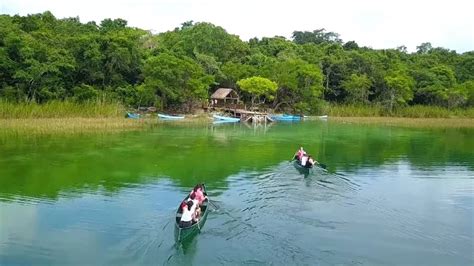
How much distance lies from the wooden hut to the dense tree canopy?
4.43 feet

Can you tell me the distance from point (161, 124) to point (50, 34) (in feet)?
45.6

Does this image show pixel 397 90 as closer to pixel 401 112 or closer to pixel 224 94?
pixel 401 112

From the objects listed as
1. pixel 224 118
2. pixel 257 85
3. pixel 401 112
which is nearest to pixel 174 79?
pixel 224 118

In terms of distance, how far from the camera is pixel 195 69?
47.3 m

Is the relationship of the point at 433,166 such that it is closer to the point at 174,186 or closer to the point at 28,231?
the point at 174,186

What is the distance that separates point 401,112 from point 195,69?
95.0ft

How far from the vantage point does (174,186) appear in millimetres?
16281

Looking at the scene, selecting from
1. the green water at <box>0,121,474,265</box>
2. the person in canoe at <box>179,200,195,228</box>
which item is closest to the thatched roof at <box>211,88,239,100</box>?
the green water at <box>0,121,474,265</box>

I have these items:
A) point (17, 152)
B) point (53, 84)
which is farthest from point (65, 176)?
point (53, 84)

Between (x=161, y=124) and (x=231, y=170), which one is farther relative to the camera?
(x=161, y=124)

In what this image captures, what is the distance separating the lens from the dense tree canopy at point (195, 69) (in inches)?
1561

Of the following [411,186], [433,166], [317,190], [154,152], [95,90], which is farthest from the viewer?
[95,90]

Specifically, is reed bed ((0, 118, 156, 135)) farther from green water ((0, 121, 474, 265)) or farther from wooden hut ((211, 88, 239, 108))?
wooden hut ((211, 88, 239, 108))

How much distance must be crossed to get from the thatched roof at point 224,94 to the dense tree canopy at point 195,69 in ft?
3.87
